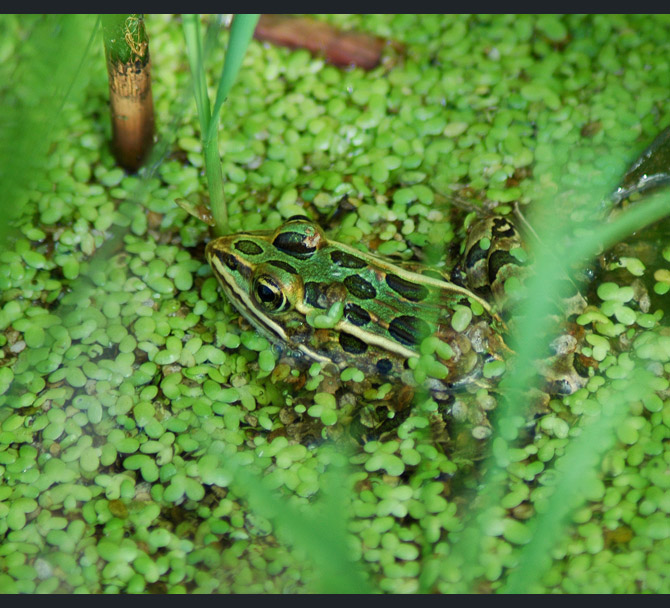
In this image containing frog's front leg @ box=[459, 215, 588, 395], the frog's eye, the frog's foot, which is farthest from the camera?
the frog's foot

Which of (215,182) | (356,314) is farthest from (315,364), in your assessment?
(215,182)

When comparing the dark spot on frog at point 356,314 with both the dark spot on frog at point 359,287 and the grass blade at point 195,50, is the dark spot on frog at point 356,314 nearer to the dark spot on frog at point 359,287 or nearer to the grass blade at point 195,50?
the dark spot on frog at point 359,287

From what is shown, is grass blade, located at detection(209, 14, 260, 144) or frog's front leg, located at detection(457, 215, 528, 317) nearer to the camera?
grass blade, located at detection(209, 14, 260, 144)

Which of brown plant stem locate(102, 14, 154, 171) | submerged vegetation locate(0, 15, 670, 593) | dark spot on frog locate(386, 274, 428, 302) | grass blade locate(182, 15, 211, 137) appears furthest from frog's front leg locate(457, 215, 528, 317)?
brown plant stem locate(102, 14, 154, 171)

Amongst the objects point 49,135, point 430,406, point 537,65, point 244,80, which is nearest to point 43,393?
point 49,135

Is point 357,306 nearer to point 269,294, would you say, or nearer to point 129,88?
point 269,294

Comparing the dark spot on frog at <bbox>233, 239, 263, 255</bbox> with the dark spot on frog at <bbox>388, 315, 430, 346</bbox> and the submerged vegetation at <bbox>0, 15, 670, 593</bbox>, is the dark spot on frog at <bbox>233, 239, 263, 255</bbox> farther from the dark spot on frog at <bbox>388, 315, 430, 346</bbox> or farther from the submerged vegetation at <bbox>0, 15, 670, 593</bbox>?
the dark spot on frog at <bbox>388, 315, 430, 346</bbox>

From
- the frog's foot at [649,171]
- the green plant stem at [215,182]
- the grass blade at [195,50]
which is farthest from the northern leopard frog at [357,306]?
the frog's foot at [649,171]
